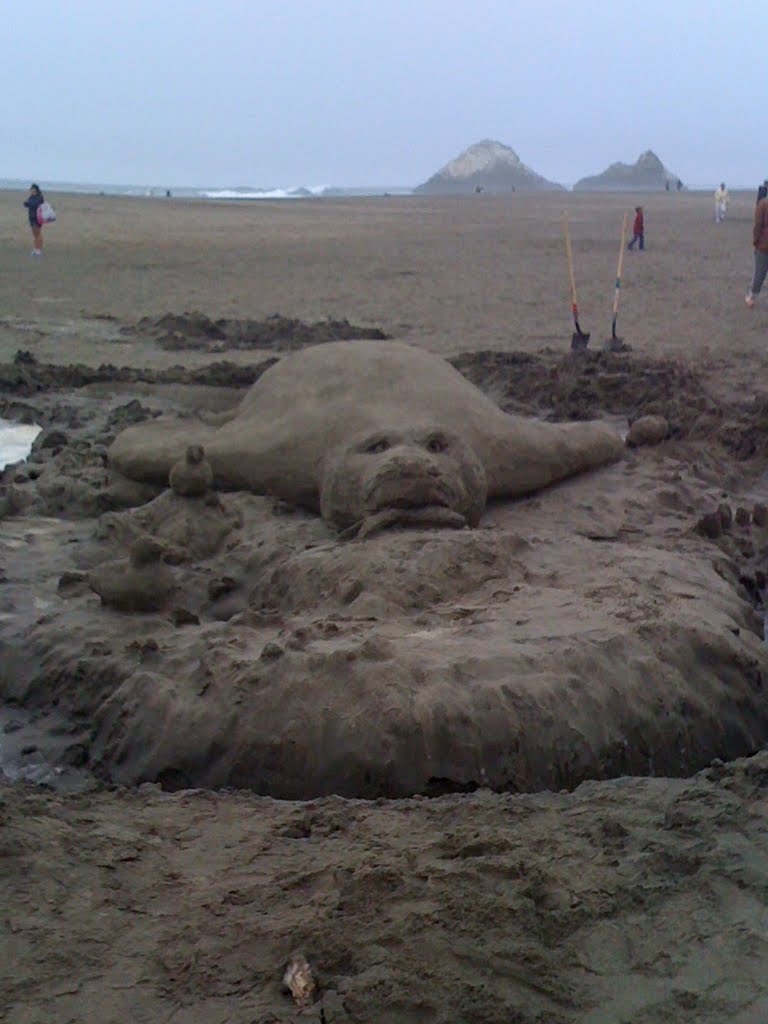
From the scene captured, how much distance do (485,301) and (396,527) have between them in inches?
354

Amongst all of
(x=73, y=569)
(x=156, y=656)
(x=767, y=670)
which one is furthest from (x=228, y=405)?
(x=767, y=670)

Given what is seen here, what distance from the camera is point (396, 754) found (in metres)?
3.07

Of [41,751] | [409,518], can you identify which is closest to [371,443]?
Answer: [409,518]

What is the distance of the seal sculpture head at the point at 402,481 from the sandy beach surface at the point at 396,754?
0.69 feet

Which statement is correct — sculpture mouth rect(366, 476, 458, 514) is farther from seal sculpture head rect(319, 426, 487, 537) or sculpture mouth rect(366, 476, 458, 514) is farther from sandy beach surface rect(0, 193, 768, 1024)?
sandy beach surface rect(0, 193, 768, 1024)

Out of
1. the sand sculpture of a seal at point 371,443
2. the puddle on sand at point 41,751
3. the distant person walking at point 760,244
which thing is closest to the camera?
the puddle on sand at point 41,751

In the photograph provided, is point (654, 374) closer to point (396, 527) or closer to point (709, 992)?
point (396, 527)

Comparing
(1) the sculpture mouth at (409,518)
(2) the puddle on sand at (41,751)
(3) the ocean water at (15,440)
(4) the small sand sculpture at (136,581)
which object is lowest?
(2) the puddle on sand at (41,751)

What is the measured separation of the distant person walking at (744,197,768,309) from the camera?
37.7ft

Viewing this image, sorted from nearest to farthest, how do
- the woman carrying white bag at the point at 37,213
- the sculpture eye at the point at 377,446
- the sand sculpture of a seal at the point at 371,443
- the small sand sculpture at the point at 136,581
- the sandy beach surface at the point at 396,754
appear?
the sandy beach surface at the point at 396,754, the small sand sculpture at the point at 136,581, the sand sculpture of a seal at the point at 371,443, the sculpture eye at the point at 377,446, the woman carrying white bag at the point at 37,213

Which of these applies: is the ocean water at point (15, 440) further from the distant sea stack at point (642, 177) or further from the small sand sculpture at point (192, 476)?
the distant sea stack at point (642, 177)

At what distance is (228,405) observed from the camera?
750 cm

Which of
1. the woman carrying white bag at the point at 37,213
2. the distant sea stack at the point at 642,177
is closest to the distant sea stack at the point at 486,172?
the distant sea stack at the point at 642,177

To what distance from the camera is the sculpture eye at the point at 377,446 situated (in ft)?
17.1
